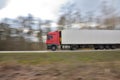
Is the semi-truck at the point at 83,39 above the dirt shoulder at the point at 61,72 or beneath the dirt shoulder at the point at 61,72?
above

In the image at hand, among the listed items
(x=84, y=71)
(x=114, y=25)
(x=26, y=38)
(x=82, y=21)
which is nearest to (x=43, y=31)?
(x=26, y=38)

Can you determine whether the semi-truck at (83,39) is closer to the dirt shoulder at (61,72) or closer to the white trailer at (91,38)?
the white trailer at (91,38)

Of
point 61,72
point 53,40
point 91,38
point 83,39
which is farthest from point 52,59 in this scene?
point 91,38

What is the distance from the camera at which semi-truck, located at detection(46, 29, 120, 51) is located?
5078cm

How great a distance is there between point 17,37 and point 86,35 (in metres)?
13.4

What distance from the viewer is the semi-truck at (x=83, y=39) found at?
50.8 m

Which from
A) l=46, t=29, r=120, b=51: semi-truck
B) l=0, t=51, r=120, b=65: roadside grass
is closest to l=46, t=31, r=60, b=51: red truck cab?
l=46, t=29, r=120, b=51: semi-truck

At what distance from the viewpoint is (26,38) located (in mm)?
58375

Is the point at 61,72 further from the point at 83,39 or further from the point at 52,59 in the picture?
the point at 83,39

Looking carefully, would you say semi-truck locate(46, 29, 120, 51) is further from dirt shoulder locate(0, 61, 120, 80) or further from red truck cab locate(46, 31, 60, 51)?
dirt shoulder locate(0, 61, 120, 80)

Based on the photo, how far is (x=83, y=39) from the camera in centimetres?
5262

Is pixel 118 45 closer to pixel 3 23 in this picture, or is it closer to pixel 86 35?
pixel 86 35

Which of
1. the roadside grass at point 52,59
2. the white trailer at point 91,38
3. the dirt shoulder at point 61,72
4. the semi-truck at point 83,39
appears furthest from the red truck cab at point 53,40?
the dirt shoulder at point 61,72

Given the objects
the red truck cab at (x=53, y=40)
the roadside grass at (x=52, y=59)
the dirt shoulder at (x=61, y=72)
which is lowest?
the dirt shoulder at (x=61, y=72)
